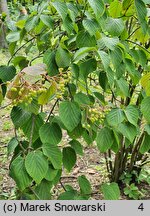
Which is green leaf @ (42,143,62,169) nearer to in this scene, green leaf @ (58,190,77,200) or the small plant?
green leaf @ (58,190,77,200)

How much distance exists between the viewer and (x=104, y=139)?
47.3 inches

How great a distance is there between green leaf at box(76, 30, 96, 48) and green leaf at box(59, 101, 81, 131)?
181 mm

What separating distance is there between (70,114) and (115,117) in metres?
0.15

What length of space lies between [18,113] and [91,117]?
24 centimetres

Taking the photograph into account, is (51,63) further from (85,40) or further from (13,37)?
(13,37)

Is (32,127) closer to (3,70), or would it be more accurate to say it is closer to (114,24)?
(3,70)

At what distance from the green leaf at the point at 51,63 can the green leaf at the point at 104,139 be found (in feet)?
0.85

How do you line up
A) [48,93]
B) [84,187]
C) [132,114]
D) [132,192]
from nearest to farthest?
[48,93], [132,114], [84,187], [132,192]

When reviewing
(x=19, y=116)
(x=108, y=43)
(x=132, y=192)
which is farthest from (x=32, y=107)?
(x=132, y=192)

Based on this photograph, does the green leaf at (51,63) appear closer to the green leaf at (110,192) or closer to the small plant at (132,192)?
the green leaf at (110,192)

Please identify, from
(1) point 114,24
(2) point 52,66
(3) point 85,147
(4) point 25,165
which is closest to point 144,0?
(1) point 114,24

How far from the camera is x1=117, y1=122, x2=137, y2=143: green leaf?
118 cm

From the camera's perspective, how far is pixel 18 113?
1145 mm

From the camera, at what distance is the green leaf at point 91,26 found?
3.49 ft
